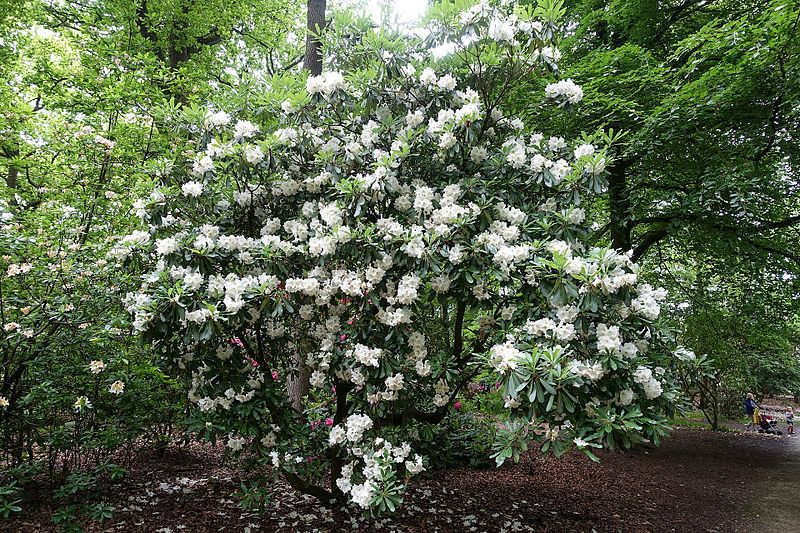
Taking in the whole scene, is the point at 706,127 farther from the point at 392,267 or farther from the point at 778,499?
the point at 778,499

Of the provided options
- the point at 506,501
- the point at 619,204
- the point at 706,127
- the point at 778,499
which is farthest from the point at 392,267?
the point at 778,499

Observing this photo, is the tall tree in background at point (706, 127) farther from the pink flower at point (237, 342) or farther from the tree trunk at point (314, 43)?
the pink flower at point (237, 342)

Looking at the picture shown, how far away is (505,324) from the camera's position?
3.34 meters

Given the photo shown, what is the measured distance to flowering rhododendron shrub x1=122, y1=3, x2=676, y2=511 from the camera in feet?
8.68

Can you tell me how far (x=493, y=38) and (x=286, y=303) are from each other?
2.42m

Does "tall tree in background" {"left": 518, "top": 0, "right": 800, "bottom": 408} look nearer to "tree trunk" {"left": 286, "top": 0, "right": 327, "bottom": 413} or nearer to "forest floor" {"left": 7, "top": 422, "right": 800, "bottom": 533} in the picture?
"tree trunk" {"left": 286, "top": 0, "right": 327, "bottom": 413}

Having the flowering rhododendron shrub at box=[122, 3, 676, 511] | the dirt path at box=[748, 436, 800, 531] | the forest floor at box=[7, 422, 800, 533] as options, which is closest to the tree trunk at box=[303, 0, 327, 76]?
the flowering rhododendron shrub at box=[122, 3, 676, 511]

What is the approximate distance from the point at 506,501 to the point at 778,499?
3.98 m

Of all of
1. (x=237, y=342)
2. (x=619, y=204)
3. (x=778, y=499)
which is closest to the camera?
(x=237, y=342)

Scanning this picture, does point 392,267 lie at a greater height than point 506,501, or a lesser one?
greater

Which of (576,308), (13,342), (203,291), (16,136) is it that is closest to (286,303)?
(203,291)

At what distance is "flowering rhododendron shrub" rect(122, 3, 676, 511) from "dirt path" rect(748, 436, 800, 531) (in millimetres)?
3846

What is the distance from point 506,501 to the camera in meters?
5.16

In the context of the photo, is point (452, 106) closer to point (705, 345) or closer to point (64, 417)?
point (64, 417)
